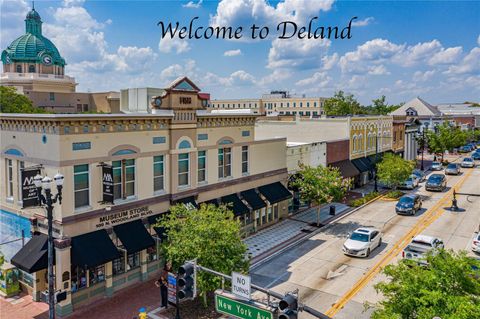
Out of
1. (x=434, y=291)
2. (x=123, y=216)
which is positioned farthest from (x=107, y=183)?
(x=434, y=291)

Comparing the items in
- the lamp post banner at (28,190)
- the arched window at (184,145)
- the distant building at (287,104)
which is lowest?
the lamp post banner at (28,190)

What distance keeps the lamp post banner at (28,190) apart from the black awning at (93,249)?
263 centimetres

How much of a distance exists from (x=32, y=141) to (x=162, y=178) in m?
7.51

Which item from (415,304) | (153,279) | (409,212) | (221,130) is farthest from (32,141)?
(409,212)

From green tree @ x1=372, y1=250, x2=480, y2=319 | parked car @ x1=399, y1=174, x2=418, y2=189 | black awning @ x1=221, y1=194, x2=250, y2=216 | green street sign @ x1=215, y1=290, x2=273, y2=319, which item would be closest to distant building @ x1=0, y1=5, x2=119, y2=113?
parked car @ x1=399, y1=174, x2=418, y2=189

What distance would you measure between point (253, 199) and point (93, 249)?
46.0ft

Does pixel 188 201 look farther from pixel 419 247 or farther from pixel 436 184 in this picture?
pixel 436 184

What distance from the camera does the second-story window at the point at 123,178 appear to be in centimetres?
2248

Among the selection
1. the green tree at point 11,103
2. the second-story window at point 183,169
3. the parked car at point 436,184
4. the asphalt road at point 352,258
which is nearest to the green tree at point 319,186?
the asphalt road at point 352,258

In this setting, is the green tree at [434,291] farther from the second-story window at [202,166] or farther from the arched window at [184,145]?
the second-story window at [202,166]

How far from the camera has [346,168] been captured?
4744cm

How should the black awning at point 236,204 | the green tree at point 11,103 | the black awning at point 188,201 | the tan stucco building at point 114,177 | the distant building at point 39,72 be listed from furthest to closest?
1. the distant building at point 39,72
2. the green tree at point 11,103
3. the black awning at point 236,204
4. the black awning at point 188,201
5. the tan stucco building at point 114,177

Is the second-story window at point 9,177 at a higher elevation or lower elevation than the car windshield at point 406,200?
higher

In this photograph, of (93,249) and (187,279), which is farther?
(93,249)
